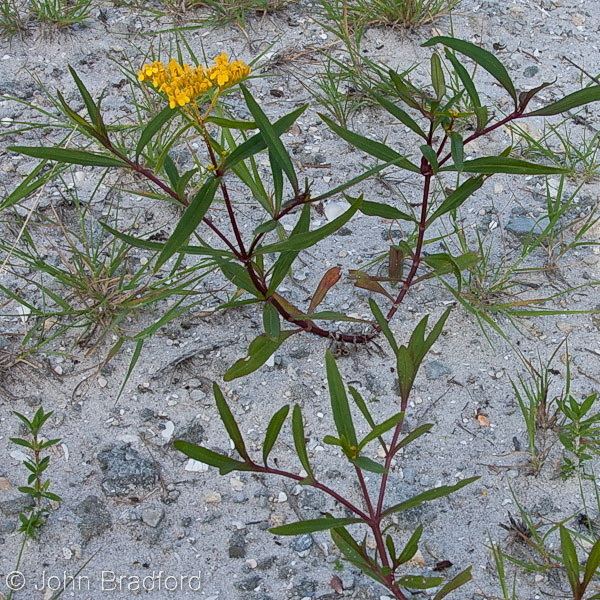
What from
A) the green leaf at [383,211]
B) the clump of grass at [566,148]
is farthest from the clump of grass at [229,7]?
the green leaf at [383,211]

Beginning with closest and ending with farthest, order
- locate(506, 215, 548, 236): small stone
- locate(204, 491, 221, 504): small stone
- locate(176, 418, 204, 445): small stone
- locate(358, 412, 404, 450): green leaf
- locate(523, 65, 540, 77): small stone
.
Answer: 1. locate(358, 412, 404, 450): green leaf
2. locate(204, 491, 221, 504): small stone
3. locate(176, 418, 204, 445): small stone
4. locate(506, 215, 548, 236): small stone
5. locate(523, 65, 540, 77): small stone

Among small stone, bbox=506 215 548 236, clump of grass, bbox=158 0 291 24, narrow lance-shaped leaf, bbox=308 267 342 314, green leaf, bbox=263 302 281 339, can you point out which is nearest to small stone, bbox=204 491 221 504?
green leaf, bbox=263 302 281 339

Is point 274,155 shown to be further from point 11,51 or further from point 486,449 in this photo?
point 11,51

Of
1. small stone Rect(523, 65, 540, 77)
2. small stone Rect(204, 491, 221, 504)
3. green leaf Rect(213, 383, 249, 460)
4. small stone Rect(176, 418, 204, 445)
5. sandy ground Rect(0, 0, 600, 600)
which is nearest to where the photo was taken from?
green leaf Rect(213, 383, 249, 460)

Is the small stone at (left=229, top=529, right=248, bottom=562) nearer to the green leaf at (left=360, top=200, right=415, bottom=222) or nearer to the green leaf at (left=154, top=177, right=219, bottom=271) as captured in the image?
the green leaf at (left=154, top=177, right=219, bottom=271)

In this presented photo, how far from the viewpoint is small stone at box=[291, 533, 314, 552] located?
1888 millimetres

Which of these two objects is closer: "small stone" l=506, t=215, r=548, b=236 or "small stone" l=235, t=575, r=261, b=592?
"small stone" l=235, t=575, r=261, b=592

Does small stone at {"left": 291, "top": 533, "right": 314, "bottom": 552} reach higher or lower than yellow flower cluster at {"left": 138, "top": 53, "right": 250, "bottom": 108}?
lower

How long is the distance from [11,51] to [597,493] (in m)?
2.38

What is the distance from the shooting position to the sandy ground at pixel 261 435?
73.4 inches

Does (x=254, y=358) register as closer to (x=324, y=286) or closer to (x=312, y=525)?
(x=324, y=286)

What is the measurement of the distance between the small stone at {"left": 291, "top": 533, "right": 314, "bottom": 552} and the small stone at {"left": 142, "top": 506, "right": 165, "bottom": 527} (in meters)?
0.30

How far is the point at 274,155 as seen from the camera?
5.53 feet

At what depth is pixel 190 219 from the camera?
1626mm
